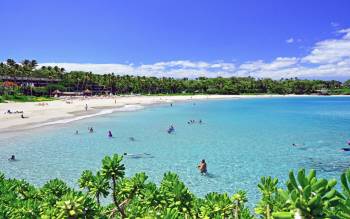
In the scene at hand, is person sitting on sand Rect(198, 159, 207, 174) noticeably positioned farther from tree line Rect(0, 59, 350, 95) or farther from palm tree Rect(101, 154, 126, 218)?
tree line Rect(0, 59, 350, 95)

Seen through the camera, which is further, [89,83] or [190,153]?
[89,83]

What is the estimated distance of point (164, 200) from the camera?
259 inches

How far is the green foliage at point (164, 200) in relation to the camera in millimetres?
2826

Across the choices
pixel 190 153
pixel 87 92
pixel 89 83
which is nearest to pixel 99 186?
pixel 190 153

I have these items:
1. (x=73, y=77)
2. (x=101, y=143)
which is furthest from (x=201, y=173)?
(x=73, y=77)

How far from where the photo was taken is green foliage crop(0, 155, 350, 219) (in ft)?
9.27

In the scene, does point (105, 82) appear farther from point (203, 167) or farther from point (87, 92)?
point (203, 167)

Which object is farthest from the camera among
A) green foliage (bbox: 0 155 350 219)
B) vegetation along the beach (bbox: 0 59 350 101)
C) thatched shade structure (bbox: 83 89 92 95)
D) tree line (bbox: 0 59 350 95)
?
thatched shade structure (bbox: 83 89 92 95)

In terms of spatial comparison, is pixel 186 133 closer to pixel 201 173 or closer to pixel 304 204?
pixel 201 173

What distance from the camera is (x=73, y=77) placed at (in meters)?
155

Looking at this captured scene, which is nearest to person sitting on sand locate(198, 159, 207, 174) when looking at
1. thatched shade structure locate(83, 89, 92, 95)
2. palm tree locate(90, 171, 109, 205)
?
palm tree locate(90, 171, 109, 205)

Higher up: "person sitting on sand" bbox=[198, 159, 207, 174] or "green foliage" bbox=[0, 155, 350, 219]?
"green foliage" bbox=[0, 155, 350, 219]

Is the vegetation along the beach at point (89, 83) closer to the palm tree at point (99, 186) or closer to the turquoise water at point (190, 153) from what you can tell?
the turquoise water at point (190, 153)

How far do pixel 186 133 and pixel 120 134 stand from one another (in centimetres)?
887
